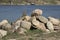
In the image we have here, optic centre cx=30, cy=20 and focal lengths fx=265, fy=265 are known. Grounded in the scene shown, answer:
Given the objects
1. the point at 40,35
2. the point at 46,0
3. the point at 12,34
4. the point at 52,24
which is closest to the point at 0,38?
the point at 12,34

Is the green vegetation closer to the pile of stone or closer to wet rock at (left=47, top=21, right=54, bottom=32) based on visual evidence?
the pile of stone

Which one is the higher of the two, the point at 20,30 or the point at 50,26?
the point at 20,30

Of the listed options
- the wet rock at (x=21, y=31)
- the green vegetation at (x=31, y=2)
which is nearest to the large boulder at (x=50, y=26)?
the wet rock at (x=21, y=31)

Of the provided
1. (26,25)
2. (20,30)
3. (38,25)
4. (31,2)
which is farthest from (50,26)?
(31,2)

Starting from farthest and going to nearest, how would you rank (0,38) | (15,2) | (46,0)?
(46,0)
(15,2)
(0,38)

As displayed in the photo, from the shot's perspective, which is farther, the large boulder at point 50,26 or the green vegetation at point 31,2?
the green vegetation at point 31,2

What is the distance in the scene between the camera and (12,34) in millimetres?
17391

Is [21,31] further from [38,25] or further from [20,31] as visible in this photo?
[38,25]

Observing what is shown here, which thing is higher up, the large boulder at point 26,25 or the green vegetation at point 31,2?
the large boulder at point 26,25

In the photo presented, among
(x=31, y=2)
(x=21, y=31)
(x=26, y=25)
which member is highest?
(x=26, y=25)

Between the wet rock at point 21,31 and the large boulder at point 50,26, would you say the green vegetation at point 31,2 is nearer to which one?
the large boulder at point 50,26

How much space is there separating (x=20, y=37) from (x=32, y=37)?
78 cm

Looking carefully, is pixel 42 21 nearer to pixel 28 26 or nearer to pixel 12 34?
pixel 28 26

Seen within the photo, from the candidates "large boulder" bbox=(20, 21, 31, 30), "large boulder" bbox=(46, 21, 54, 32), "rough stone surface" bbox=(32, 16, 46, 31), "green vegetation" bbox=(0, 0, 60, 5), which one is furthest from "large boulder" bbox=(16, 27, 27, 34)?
"green vegetation" bbox=(0, 0, 60, 5)
